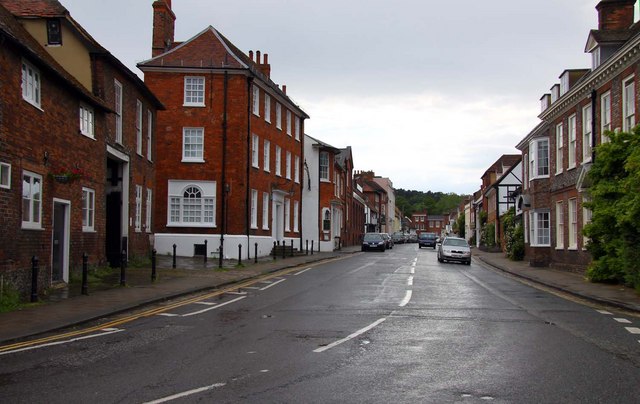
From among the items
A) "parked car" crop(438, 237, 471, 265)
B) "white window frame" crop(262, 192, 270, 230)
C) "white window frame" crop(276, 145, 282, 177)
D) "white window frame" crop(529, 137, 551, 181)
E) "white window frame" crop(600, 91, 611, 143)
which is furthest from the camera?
"white window frame" crop(276, 145, 282, 177)

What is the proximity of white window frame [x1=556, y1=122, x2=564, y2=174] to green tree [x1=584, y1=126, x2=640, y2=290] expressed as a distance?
8.75 meters

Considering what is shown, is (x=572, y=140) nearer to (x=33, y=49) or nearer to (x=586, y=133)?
(x=586, y=133)

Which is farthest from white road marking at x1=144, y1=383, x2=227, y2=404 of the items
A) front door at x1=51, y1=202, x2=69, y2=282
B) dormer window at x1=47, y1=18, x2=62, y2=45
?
dormer window at x1=47, y1=18, x2=62, y2=45

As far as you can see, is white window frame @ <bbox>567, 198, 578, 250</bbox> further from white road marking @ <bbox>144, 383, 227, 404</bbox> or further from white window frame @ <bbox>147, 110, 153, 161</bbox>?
white road marking @ <bbox>144, 383, 227, 404</bbox>

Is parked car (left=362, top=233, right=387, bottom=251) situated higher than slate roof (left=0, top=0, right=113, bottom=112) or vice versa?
slate roof (left=0, top=0, right=113, bottom=112)

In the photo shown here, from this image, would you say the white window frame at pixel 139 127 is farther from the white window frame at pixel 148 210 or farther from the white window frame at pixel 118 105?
the white window frame at pixel 148 210

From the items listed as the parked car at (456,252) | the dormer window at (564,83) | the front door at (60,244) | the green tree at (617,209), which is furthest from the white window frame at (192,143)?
the green tree at (617,209)

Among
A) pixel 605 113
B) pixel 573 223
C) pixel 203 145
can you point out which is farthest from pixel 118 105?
pixel 573 223

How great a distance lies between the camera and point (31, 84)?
49.5 feet

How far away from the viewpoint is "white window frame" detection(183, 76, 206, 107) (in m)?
34.4

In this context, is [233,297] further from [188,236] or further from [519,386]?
[188,236]

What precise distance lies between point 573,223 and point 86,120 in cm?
1993

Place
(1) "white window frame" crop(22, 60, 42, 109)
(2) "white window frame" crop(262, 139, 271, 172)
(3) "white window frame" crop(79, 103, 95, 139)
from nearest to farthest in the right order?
(1) "white window frame" crop(22, 60, 42, 109) < (3) "white window frame" crop(79, 103, 95, 139) < (2) "white window frame" crop(262, 139, 271, 172)

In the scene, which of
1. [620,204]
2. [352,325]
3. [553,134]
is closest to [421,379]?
[352,325]
